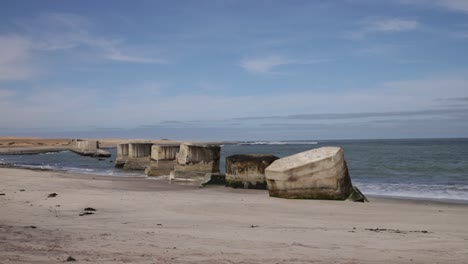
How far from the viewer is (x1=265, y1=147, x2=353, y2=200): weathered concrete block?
11594 millimetres

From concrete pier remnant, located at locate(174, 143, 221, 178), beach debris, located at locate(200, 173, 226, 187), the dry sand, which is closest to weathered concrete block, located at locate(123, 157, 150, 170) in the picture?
concrete pier remnant, located at locate(174, 143, 221, 178)

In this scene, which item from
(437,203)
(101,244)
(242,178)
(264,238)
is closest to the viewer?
(101,244)

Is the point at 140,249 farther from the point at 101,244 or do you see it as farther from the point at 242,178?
the point at 242,178

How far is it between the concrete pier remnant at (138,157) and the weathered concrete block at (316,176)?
694 inches

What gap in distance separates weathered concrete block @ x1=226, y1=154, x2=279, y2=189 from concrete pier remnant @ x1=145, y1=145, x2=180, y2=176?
7.81 m

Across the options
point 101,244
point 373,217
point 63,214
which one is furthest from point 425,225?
point 63,214

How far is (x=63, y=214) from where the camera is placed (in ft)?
27.7

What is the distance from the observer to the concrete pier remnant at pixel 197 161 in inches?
730

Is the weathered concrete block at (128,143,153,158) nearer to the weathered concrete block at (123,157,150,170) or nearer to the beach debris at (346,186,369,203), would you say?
the weathered concrete block at (123,157,150,170)

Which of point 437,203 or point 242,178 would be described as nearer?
point 437,203

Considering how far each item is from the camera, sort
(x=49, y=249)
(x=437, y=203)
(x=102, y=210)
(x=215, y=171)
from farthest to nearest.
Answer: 1. (x=215, y=171)
2. (x=437, y=203)
3. (x=102, y=210)
4. (x=49, y=249)

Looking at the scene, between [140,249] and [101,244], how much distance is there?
1.63 feet

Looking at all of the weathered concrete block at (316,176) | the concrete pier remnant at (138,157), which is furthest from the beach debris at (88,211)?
the concrete pier remnant at (138,157)

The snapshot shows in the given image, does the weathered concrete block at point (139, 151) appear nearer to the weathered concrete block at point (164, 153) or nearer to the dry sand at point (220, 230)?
the weathered concrete block at point (164, 153)
